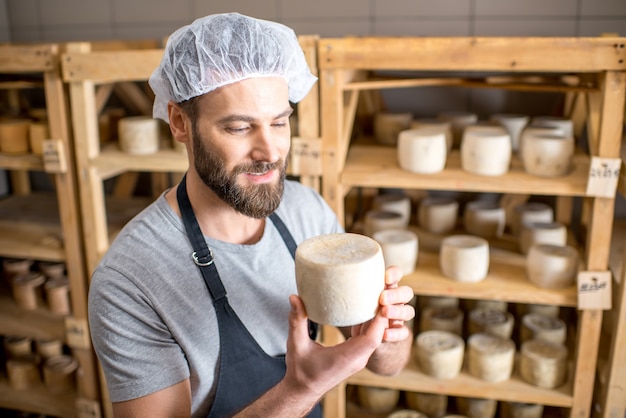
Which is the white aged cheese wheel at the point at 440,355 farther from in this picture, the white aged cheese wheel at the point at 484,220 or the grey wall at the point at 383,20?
the grey wall at the point at 383,20

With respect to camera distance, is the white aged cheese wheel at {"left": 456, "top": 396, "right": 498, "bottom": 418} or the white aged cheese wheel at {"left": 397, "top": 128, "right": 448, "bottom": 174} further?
the white aged cheese wheel at {"left": 456, "top": 396, "right": 498, "bottom": 418}

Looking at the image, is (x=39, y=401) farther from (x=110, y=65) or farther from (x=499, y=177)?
(x=499, y=177)

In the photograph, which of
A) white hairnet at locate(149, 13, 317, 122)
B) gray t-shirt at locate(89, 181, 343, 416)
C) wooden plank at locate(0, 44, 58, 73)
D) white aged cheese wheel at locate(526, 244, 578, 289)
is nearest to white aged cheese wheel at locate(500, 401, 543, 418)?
white aged cheese wheel at locate(526, 244, 578, 289)

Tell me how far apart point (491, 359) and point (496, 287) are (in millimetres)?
266

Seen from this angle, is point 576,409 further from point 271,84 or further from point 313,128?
point 271,84

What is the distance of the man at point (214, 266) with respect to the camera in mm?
1265

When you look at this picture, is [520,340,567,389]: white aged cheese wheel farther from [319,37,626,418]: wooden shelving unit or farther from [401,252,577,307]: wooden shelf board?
[401,252,577,307]: wooden shelf board

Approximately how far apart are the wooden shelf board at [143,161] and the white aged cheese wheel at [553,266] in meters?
1.24

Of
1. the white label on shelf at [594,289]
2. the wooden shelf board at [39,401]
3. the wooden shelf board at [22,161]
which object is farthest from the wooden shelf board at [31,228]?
the white label on shelf at [594,289]

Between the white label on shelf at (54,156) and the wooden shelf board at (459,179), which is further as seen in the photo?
the white label on shelf at (54,156)

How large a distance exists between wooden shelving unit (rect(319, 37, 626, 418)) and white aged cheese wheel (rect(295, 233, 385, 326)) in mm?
862

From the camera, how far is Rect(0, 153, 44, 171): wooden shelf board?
7.61 feet

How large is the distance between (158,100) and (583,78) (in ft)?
4.86

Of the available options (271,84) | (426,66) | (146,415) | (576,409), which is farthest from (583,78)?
(146,415)
